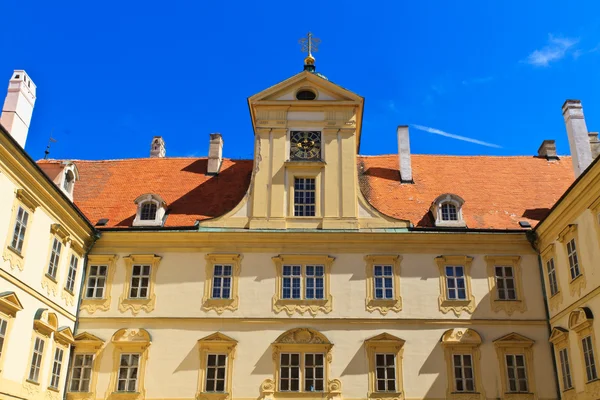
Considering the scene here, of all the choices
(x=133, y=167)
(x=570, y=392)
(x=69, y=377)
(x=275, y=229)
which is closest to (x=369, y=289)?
(x=275, y=229)

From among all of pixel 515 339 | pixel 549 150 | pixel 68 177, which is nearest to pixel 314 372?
pixel 515 339

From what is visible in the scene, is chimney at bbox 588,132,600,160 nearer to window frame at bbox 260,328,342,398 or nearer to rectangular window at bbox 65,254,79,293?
window frame at bbox 260,328,342,398

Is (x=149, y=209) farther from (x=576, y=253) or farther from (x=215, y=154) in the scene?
(x=576, y=253)

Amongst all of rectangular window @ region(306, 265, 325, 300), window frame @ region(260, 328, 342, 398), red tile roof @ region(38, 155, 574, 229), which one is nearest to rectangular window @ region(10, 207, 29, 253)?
red tile roof @ region(38, 155, 574, 229)

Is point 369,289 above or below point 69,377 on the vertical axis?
above

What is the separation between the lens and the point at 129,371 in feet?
68.6

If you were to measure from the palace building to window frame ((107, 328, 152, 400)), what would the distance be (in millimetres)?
46

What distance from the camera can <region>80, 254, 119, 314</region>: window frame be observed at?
21719 millimetres

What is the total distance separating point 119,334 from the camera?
69.8 ft

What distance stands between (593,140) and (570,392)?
11397 millimetres

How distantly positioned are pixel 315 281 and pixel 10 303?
9.41 metres

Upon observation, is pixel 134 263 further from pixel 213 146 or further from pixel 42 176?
pixel 213 146

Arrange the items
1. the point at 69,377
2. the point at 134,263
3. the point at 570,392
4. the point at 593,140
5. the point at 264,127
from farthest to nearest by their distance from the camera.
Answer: the point at 593,140, the point at 264,127, the point at 134,263, the point at 69,377, the point at 570,392

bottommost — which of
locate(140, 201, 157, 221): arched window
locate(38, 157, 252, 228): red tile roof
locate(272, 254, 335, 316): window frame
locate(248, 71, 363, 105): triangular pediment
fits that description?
locate(272, 254, 335, 316): window frame
